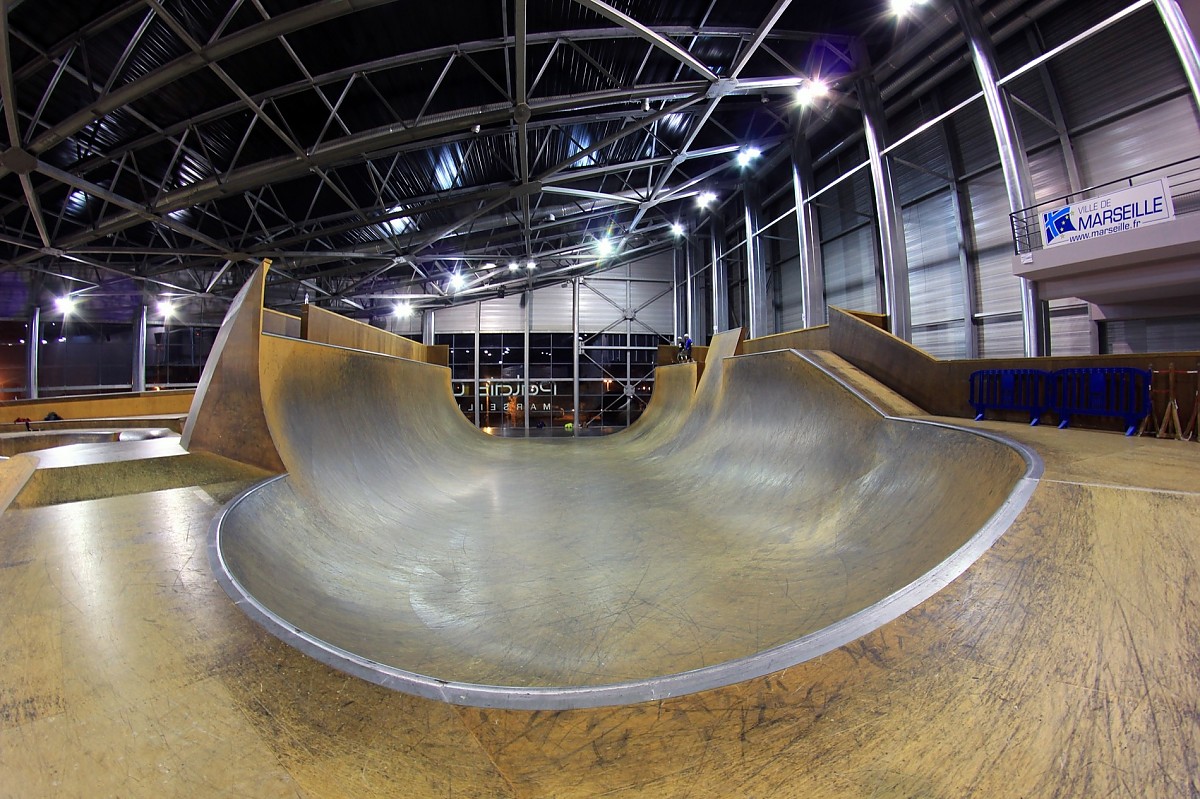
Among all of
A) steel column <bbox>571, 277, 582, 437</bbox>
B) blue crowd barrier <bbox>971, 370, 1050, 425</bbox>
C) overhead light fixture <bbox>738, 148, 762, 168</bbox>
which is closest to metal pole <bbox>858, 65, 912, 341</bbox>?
overhead light fixture <bbox>738, 148, 762, 168</bbox>

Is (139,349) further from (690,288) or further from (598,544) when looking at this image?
(598,544)

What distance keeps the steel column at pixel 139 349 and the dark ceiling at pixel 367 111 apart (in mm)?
2513

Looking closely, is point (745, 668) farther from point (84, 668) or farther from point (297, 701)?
point (84, 668)


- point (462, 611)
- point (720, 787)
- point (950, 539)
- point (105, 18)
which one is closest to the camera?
point (720, 787)

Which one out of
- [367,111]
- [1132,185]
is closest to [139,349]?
[367,111]

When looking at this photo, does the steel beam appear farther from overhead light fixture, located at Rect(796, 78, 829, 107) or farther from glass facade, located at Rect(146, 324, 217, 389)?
glass facade, located at Rect(146, 324, 217, 389)

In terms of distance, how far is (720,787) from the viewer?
3.63ft

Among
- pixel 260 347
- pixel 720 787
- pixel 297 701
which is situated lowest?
pixel 720 787

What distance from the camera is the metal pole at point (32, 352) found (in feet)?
56.4

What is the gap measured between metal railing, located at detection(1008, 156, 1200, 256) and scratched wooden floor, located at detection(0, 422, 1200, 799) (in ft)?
28.4

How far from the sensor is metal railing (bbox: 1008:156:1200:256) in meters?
7.14

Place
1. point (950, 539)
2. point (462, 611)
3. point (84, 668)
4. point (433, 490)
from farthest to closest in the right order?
point (433, 490), point (462, 611), point (950, 539), point (84, 668)

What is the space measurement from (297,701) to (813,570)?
2.97 metres

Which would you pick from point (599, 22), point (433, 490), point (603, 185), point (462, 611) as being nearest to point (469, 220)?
point (603, 185)
